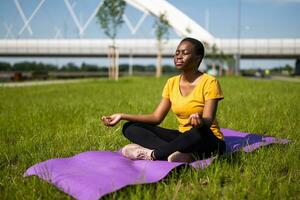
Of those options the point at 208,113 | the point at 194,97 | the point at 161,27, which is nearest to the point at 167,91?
the point at 194,97

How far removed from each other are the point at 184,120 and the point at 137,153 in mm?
564

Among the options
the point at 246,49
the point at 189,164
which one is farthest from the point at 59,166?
the point at 246,49

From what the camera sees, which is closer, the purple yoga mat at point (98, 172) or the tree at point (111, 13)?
the purple yoga mat at point (98, 172)

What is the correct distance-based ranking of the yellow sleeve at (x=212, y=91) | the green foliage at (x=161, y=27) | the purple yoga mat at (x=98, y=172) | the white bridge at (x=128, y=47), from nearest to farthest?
the purple yoga mat at (x=98, y=172)
the yellow sleeve at (x=212, y=91)
the green foliage at (x=161, y=27)
the white bridge at (x=128, y=47)

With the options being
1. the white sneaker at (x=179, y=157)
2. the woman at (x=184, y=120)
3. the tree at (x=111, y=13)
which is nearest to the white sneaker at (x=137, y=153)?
the woman at (x=184, y=120)

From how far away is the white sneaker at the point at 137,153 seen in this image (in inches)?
159

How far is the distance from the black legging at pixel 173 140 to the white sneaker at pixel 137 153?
0.25 ft

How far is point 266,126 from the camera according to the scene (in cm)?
646

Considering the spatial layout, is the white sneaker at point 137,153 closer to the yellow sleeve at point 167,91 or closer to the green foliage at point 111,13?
the yellow sleeve at point 167,91

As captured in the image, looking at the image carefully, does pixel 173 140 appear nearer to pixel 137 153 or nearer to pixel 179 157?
pixel 179 157

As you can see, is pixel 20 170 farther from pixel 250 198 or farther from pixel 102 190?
pixel 250 198

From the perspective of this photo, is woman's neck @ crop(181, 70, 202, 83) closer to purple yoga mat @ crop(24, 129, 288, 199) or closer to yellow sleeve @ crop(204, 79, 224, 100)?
yellow sleeve @ crop(204, 79, 224, 100)

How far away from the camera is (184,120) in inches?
168

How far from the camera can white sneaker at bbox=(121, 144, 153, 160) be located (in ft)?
13.2
